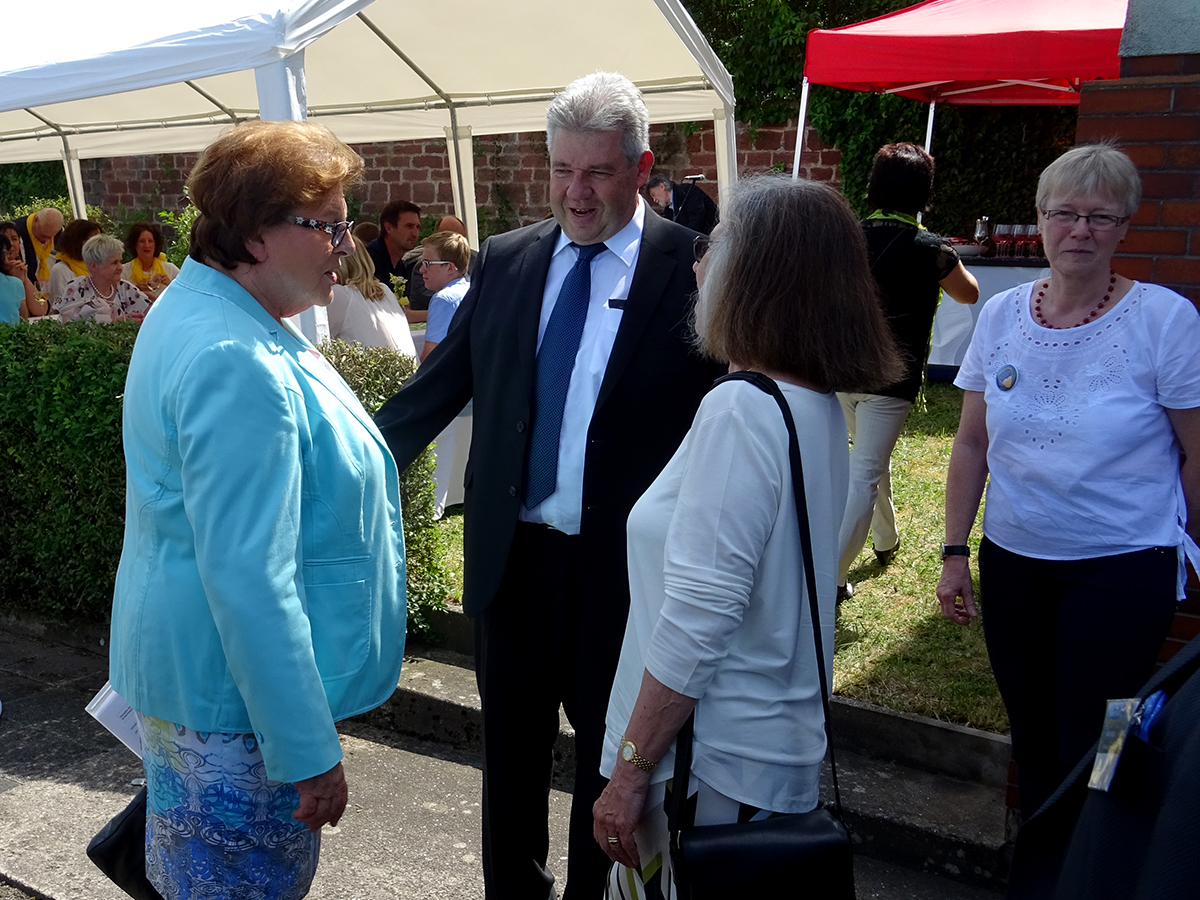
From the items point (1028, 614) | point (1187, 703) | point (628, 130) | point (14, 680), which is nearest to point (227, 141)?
point (628, 130)

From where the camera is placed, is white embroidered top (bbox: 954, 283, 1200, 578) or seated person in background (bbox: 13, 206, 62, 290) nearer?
white embroidered top (bbox: 954, 283, 1200, 578)

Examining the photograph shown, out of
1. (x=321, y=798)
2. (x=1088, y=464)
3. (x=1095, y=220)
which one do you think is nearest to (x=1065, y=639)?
(x=1088, y=464)

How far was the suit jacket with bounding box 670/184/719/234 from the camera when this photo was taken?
8523 millimetres

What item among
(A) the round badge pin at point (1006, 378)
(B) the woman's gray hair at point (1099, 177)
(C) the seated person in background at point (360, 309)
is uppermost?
(B) the woman's gray hair at point (1099, 177)

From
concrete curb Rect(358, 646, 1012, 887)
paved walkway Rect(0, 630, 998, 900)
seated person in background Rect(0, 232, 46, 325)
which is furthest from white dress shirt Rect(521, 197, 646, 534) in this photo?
seated person in background Rect(0, 232, 46, 325)

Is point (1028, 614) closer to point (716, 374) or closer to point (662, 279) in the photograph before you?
point (716, 374)

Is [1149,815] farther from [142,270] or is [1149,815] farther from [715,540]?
[142,270]

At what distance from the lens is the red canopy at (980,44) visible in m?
7.34

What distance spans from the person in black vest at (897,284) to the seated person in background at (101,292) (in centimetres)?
568

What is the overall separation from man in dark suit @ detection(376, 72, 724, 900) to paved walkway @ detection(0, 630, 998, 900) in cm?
69

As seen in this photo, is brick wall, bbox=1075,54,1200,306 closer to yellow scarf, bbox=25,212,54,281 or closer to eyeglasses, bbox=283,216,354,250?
eyeglasses, bbox=283,216,354,250

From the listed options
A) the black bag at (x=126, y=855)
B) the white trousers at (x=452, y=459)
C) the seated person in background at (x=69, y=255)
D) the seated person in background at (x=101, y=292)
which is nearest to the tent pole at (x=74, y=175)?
the seated person in background at (x=69, y=255)

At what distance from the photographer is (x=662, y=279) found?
2.56m

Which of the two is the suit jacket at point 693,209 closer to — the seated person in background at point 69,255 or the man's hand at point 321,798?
the seated person in background at point 69,255
